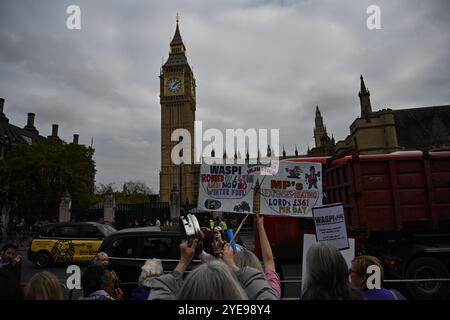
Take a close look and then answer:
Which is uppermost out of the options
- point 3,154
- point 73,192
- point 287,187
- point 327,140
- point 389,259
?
point 327,140

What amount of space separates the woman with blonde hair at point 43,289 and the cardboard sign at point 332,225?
3690 mm

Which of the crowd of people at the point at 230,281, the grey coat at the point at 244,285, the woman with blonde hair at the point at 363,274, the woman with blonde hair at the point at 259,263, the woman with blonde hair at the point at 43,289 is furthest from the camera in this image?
the woman with blonde hair at the point at 363,274

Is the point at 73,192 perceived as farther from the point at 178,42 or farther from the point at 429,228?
the point at 178,42

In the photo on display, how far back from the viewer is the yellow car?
1103cm

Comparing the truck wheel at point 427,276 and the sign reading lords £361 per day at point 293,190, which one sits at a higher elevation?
the sign reading lords £361 per day at point 293,190

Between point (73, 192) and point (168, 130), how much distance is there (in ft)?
169

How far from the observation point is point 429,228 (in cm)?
643

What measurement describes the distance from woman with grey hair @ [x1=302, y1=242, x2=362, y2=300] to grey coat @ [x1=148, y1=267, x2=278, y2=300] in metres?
0.40

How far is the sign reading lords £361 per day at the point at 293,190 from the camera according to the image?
5402 millimetres

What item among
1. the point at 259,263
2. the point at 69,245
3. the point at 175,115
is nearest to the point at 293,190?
the point at 259,263

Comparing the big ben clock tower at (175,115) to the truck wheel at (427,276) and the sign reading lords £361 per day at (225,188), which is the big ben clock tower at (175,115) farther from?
the truck wheel at (427,276)

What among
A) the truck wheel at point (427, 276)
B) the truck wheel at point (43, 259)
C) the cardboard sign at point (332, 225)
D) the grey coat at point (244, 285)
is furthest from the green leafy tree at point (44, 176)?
the grey coat at point (244, 285)

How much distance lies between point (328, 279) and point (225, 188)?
11.7ft
